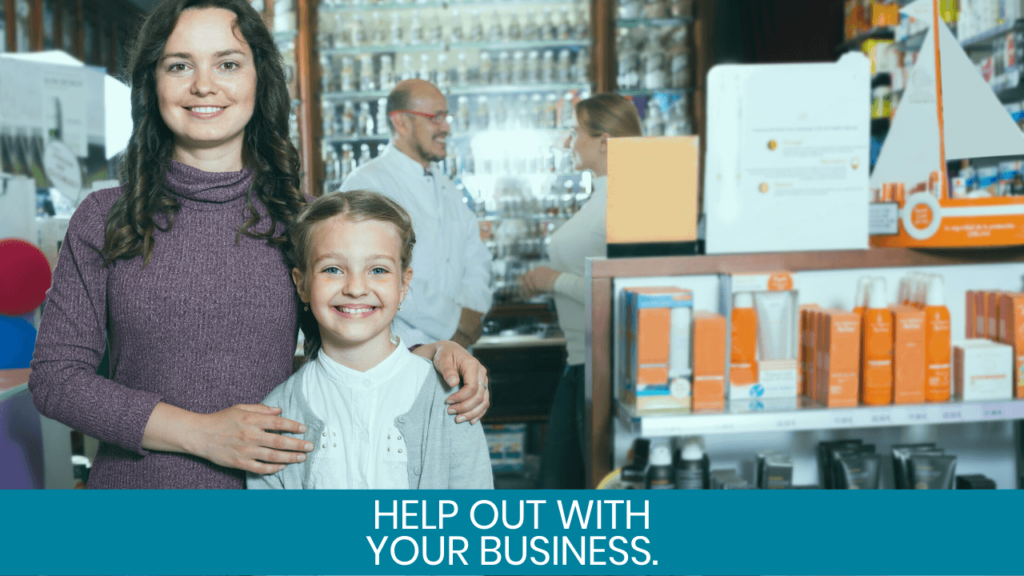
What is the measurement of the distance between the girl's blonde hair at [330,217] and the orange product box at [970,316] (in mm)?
1365

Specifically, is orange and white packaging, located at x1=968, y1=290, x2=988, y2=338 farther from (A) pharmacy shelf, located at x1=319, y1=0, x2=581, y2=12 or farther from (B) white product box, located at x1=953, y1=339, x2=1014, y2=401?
(A) pharmacy shelf, located at x1=319, y1=0, x2=581, y2=12

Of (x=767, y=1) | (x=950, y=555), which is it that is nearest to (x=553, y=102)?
(x=767, y=1)

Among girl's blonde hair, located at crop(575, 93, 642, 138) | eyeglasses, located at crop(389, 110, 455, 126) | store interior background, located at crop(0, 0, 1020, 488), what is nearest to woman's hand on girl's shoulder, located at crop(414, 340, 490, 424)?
girl's blonde hair, located at crop(575, 93, 642, 138)

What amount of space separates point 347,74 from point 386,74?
8.7 inches

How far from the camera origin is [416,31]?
169 inches

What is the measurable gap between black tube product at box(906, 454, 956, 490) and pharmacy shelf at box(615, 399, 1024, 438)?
0.56ft

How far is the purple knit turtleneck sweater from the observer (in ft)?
3.92

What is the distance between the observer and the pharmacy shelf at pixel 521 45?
4.21 meters

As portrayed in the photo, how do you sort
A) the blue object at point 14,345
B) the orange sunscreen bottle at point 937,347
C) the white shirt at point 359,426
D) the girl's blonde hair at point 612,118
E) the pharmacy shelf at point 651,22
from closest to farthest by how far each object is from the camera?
the white shirt at point 359,426, the orange sunscreen bottle at point 937,347, the blue object at point 14,345, the girl's blonde hair at point 612,118, the pharmacy shelf at point 651,22

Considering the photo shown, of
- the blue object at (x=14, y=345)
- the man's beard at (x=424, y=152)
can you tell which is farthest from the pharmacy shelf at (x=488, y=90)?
the blue object at (x=14, y=345)

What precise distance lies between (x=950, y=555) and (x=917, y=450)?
1.05 ft

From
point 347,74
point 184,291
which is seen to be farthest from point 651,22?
point 184,291

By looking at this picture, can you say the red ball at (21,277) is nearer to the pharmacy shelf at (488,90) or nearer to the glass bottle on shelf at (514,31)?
the pharmacy shelf at (488,90)

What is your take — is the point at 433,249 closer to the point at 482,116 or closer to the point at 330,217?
the point at 330,217
